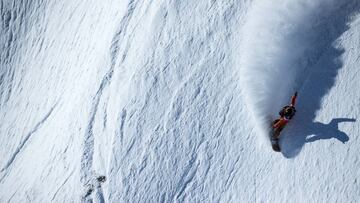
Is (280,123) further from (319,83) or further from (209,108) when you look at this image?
(209,108)

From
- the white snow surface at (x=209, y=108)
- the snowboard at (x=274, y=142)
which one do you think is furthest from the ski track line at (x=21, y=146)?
the snowboard at (x=274, y=142)

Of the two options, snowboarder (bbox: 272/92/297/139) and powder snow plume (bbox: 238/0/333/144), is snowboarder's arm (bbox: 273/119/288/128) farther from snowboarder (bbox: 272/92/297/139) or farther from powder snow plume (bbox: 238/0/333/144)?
powder snow plume (bbox: 238/0/333/144)

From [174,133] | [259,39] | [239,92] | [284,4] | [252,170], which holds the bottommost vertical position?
[252,170]

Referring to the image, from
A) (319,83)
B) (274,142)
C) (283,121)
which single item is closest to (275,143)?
(274,142)

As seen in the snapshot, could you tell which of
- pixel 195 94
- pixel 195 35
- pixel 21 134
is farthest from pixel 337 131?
pixel 21 134

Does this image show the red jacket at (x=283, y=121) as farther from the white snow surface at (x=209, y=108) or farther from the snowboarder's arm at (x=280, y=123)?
the white snow surface at (x=209, y=108)

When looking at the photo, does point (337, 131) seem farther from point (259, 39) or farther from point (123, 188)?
point (123, 188)
